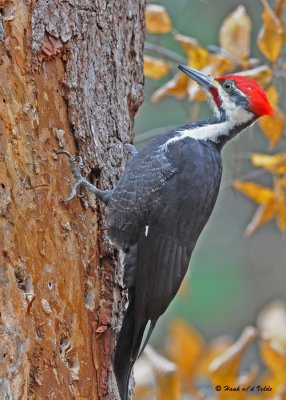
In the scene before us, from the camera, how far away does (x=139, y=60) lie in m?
3.20

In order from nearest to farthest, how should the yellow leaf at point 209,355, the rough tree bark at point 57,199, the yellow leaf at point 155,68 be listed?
1. the rough tree bark at point 57,199
2. the yellow leaf at point 155,68
3. the yellow leaf at point 209,355

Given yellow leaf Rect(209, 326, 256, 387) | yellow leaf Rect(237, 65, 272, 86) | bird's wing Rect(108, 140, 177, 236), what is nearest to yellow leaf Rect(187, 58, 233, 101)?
yellow leaf Rect(237, 65, 272, 86)

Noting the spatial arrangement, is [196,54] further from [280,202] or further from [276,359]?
[276,359]

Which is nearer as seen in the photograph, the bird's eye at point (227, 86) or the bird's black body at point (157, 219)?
the bird's black body at point (157, 219)

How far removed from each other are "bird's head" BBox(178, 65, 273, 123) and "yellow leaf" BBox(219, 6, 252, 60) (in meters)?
0.18

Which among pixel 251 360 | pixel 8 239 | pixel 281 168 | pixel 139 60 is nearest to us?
pixel 8 239

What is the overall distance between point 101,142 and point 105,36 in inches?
16.1

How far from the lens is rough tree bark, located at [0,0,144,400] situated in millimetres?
2494

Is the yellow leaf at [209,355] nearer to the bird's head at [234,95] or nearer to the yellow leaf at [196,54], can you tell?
the bird's head at [234,95]

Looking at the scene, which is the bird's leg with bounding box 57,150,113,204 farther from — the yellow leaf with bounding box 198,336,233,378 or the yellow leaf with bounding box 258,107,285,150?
the yellow leaf with bounding box 198,336,233,378

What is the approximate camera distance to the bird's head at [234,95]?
329cm

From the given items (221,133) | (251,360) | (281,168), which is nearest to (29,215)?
(221,133)

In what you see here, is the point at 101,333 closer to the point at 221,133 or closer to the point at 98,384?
the point at 98,384

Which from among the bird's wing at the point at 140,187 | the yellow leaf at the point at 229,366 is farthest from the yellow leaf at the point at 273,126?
the yellow leaf at the point at 229,366
